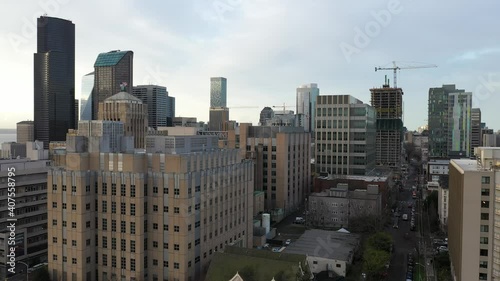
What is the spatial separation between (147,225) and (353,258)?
117 feet

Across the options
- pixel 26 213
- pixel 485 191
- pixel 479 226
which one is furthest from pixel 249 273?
pixel 26 213

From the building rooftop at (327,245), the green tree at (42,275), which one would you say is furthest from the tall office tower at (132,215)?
the building rooftop at (327,245)

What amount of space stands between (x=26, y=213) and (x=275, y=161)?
189ft

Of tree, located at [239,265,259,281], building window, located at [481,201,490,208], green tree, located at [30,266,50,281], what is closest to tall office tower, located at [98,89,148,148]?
green tree, located at [30,266,50,281]

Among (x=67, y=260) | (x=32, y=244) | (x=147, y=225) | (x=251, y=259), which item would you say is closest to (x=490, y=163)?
(x=251, y=259)

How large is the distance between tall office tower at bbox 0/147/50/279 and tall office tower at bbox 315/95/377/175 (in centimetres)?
7972

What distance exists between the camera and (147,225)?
53188 mm

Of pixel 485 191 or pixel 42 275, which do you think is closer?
pixel 485 191

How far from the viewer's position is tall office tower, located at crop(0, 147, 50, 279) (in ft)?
217

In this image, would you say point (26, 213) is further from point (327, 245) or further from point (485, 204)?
point (485, 204)

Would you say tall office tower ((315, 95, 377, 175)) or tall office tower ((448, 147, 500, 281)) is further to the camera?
tall office tower ((315, 95, 377, 175))

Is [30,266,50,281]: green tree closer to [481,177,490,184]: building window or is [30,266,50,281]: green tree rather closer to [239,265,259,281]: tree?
[239,265,259,281]: tree

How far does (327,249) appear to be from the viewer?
2667 inches

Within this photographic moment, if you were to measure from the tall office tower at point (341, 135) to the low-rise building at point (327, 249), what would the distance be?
164 feet
